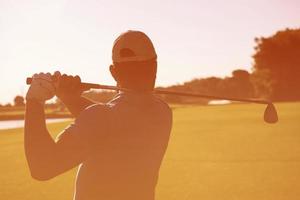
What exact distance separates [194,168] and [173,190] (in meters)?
2.50

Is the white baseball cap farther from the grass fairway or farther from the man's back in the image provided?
the grass fairway

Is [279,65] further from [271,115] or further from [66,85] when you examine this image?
[66,85]

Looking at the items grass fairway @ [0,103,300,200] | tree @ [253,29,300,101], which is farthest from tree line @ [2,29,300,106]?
grass fairway @ [0,103,300,200]

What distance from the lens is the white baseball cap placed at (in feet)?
8.51

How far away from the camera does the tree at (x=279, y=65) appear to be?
255 feet

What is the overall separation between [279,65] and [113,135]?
81.2 meters

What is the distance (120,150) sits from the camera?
2.49 metres

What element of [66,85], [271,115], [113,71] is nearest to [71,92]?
[66,85]

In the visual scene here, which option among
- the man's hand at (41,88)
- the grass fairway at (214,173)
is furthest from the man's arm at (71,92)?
the grass fairway at (214,173)

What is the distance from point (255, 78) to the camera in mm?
83188

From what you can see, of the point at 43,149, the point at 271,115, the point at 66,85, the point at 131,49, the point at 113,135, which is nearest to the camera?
the point at 43,149

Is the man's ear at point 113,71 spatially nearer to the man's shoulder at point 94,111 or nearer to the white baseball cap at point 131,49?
the white baseball cap at point 131,49

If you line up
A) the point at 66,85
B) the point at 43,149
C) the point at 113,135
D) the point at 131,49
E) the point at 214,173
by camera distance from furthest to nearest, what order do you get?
the point at 214,173, the point at 66,85, the point at 131,49, the point at 113,135, the point at 43,149

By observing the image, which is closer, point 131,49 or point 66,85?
point 131,49
